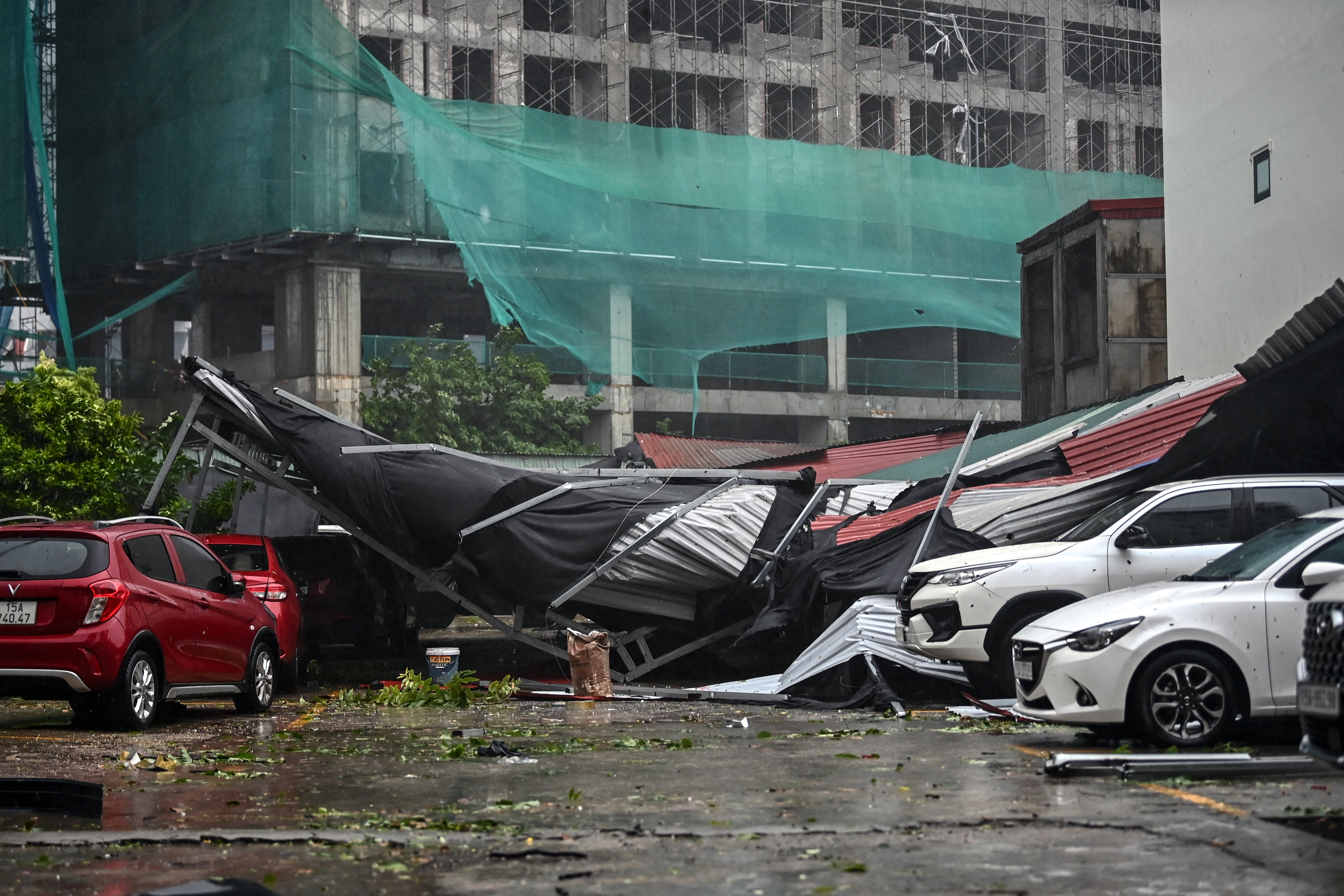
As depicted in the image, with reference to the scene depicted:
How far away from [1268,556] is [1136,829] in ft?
11.3

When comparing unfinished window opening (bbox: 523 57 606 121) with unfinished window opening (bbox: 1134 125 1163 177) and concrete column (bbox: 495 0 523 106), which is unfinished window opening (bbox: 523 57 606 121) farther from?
unfinished window opening (bbox: 1134 125 1163 177)

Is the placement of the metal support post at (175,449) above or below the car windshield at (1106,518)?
above

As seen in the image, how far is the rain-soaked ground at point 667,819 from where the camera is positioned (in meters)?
5.52

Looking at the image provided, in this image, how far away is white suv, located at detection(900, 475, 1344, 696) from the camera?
11539 millimetres

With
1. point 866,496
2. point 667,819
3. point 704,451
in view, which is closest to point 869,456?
point 866,496

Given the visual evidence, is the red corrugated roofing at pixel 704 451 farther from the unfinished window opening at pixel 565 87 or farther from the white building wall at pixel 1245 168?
the unfinished window opening at pixel 565 87

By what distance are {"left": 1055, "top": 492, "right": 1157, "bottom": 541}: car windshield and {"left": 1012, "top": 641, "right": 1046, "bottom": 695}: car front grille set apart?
7.33 feet

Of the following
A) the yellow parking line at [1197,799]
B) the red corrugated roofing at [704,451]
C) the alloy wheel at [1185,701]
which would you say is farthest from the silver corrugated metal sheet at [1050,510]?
the red corrugated roofing at [704,451]

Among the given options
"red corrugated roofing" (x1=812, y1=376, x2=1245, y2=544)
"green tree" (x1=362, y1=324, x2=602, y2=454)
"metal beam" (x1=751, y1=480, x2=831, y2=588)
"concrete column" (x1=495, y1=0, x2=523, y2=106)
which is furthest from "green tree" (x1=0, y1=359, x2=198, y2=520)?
"concrete column" (x1=495, y1=0, x2=523, y2=106)

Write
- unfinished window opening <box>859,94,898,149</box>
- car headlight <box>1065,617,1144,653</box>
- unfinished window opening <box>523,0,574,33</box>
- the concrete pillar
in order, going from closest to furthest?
car headlight <box>1065,617,1144,653</box>, the concrete pillar, unfinished window opening <box>523,0,574,33</box>, unfinished window opening <box>859,94,898,149</box>

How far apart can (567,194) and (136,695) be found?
2440 centimetres

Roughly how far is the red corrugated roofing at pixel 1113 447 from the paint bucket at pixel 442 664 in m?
4.13

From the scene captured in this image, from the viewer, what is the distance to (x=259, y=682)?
1323cm

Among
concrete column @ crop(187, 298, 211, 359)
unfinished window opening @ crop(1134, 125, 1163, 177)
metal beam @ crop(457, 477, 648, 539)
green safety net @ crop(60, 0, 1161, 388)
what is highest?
unfinished window opening @ crop(1134, 125, 1163, 177)
